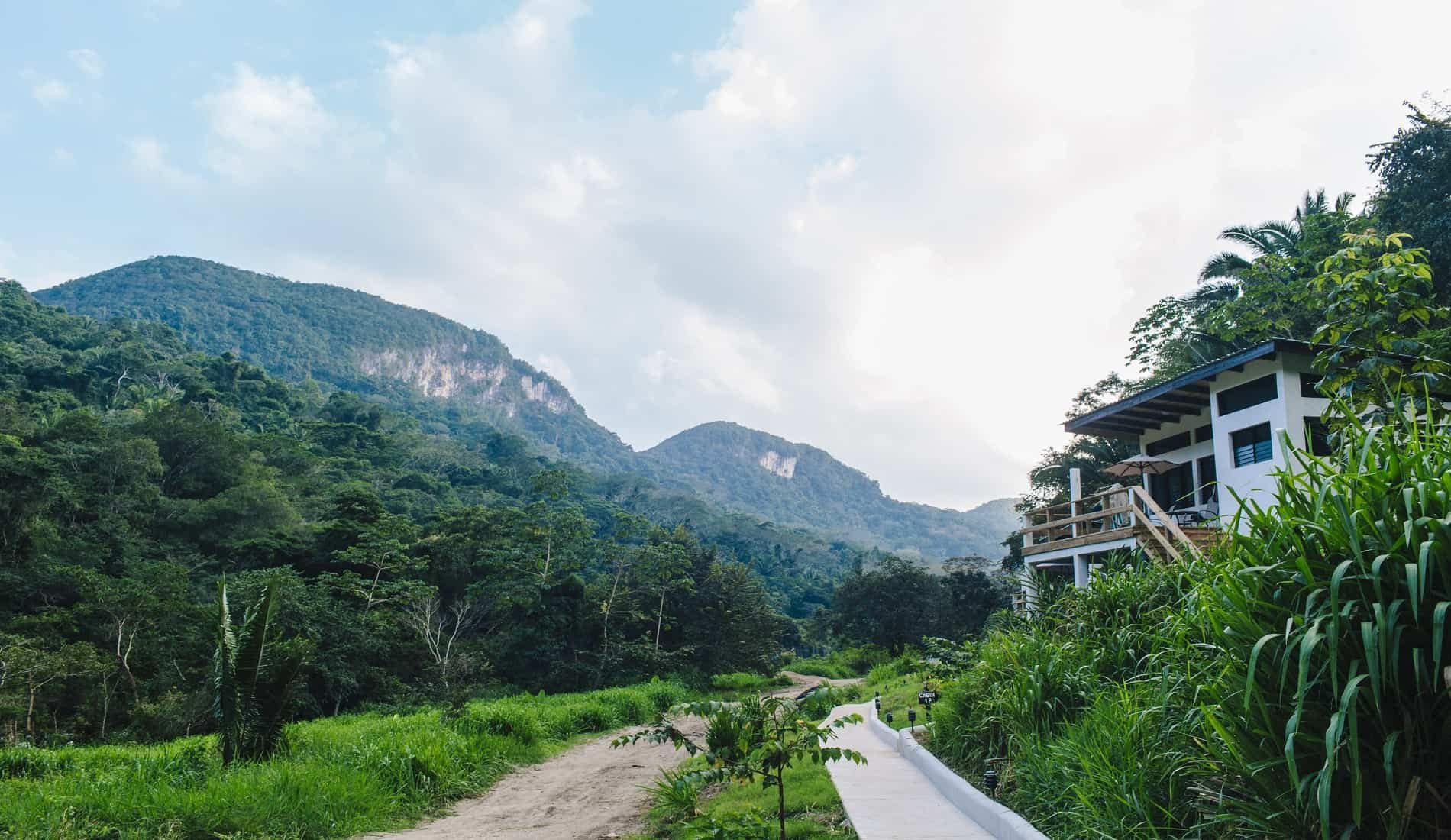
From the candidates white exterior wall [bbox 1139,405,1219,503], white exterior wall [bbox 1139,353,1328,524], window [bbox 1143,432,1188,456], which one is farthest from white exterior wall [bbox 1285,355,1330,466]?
window [bbox 1143,432,1188,456]

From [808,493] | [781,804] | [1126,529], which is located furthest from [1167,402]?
[808,493]

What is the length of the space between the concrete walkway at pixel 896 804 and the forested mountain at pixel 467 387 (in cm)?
7150

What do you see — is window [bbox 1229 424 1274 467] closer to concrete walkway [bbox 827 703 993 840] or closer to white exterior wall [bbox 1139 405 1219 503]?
white exterior wall [bbox 1139 405 1219 503]

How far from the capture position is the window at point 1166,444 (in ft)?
66.7

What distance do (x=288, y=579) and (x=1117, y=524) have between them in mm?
19947

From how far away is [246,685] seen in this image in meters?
9.02

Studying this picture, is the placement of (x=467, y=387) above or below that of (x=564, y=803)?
above

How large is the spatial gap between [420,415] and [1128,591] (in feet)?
341

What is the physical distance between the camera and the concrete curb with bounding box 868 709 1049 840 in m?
4.77

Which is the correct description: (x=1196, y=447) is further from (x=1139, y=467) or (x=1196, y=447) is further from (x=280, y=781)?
(x=280, y=781)

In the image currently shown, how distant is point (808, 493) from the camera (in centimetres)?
16825

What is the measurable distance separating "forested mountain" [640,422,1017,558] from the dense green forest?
326 feet

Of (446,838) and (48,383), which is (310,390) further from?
(446,838)

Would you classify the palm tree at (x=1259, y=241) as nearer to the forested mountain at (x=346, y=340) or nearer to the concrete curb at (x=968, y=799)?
the concrete curb at (x=968, y=799)
